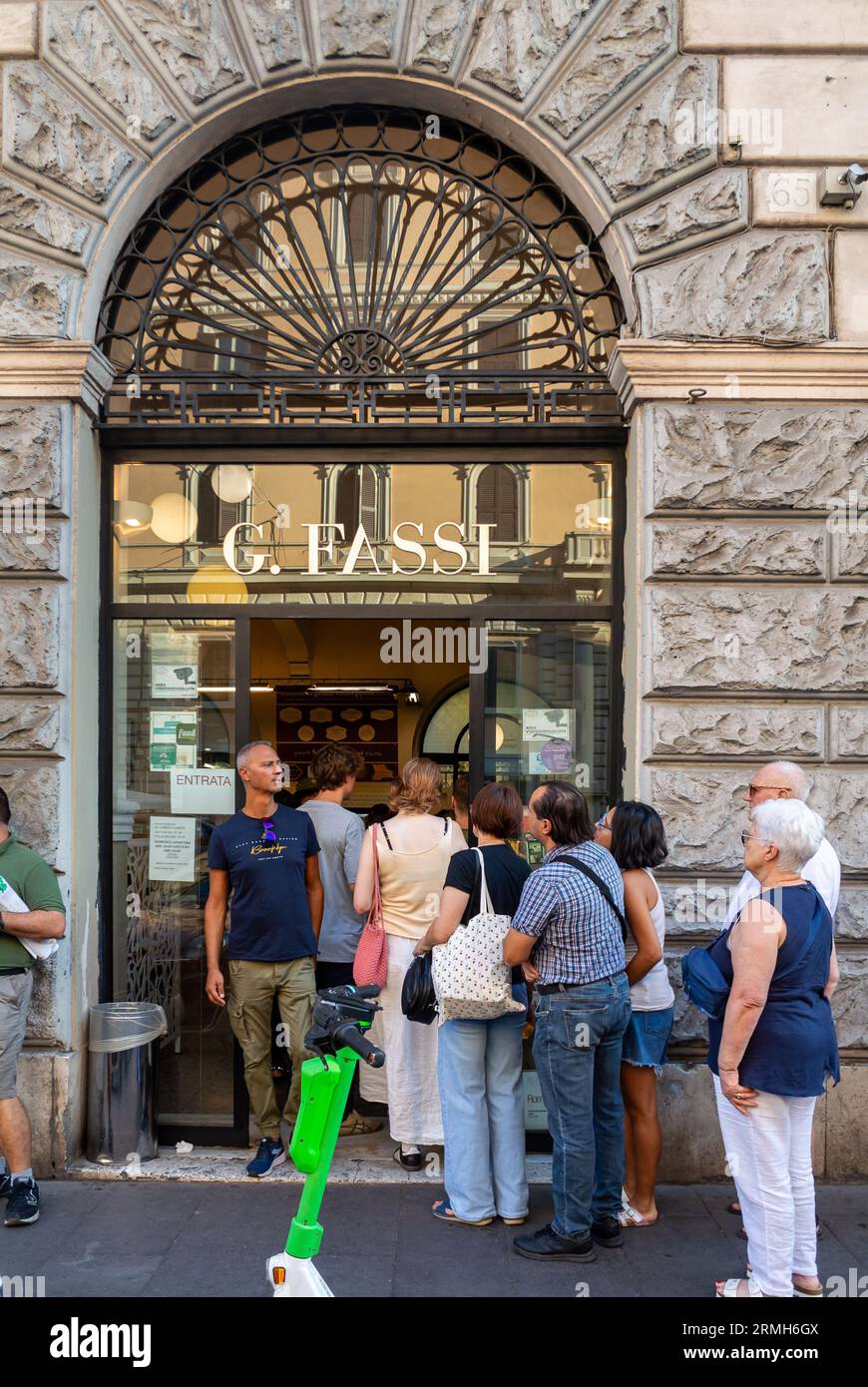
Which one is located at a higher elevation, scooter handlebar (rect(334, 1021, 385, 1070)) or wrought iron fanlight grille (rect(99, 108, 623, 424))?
wrought iron fanlight grille (rect(99, 108, 623, 424))

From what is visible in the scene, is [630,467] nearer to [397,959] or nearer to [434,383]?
[434,383]

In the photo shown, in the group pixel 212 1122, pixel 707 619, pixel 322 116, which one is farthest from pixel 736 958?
pixel 322 116

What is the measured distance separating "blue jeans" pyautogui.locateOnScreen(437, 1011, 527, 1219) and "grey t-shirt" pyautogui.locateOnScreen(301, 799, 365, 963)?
124 centimetres

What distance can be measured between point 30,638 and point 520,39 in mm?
4000

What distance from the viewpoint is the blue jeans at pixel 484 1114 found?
4.62 metres

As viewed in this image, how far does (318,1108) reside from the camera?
2.94 m

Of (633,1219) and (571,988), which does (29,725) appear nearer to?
(571,988)

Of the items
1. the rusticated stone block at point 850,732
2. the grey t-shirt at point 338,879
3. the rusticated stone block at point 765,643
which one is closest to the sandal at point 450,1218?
the grey t-shirt at point 338,879

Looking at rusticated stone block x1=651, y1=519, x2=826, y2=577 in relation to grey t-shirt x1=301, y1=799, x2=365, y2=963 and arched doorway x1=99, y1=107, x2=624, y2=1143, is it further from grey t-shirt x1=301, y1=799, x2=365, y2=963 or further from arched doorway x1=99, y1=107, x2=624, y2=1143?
grey t-shirt x1=301, y1=799, x2=365, y2=963

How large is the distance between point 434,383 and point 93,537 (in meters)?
2.03

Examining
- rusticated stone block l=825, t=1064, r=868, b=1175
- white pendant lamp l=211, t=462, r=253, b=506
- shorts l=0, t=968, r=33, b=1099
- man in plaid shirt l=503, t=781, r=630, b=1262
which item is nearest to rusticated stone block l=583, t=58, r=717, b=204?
white pendant lamp l=211, t=462, r=253, b=506

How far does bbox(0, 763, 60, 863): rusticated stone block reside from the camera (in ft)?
17.4

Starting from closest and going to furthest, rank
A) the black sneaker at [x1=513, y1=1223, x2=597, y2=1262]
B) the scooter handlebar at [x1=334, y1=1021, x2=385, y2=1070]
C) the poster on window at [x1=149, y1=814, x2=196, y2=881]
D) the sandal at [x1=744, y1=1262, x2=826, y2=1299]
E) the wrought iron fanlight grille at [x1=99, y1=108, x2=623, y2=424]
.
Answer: the scooter handlebar at [x1=334, y1=1021, x2=385, y2=1070], the sandal at [x1=744, y1=1262, x2=826, y2=1299], the black sneaker at [x1=513, y1=1223, x2=597, y2=1262], the wrought iron fanlight grille at [x1=99, y1=108, x2=623, y2=424], the poster on window at [x1=149, y1=814, x2=196, y2=881]

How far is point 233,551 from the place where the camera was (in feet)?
19.1
